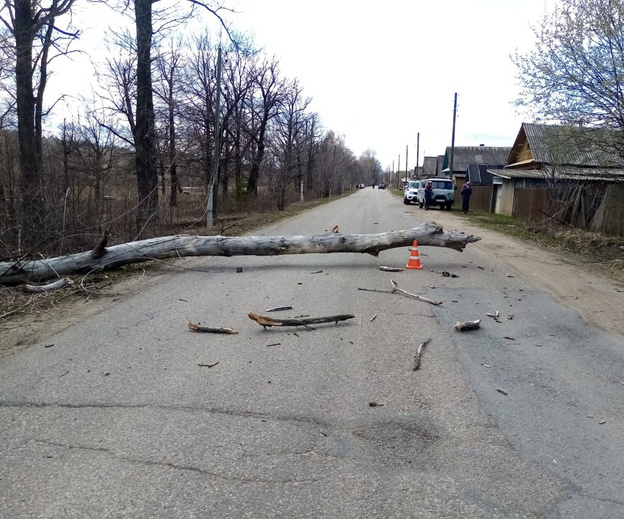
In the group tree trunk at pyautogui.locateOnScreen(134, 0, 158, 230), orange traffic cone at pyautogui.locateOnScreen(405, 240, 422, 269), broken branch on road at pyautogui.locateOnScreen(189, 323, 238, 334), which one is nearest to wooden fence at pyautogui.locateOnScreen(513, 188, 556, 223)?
orange traffic cone at pyautogui.locateOnScreen(405, 240, 422, 269)

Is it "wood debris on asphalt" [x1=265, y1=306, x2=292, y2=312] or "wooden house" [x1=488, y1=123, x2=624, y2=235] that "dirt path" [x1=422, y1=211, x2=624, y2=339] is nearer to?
"wooden house" [x1=488, y1=123, x2=624, y2=235]

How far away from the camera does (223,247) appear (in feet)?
32.4

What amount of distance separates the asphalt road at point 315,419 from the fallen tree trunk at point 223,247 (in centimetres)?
261

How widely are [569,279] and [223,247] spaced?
272 inches

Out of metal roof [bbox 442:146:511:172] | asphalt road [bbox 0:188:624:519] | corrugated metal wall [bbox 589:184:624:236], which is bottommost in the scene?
asphalt road [bbox 0:188:624:519]

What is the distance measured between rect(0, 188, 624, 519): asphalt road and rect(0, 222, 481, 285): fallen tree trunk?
8.58 ft

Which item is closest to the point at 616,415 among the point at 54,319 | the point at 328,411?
the point at 328,411

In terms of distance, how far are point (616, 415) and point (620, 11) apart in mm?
11173

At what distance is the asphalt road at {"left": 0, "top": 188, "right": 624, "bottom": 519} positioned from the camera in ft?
8.95

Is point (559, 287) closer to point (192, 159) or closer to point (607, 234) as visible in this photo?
point (607, 234)

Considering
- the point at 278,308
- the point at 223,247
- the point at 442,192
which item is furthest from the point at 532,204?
→ the point at 278,308

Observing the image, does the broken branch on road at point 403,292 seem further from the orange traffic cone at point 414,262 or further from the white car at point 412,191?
the white car at point 412,191

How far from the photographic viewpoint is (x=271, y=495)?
2729 mm

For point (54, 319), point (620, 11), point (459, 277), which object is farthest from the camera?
point (620, 11)
